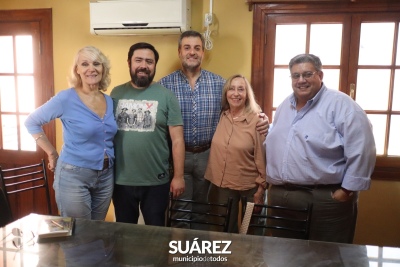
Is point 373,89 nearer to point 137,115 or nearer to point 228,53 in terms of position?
point 228,53

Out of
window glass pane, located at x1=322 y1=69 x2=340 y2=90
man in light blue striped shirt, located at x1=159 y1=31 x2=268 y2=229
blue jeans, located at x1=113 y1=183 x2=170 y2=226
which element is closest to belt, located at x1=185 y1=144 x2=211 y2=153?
man in light blue striped shirt, located at x1=159 y1=31 x2=268 y2=229

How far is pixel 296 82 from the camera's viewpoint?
2014mm

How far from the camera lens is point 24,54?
321 centimetres

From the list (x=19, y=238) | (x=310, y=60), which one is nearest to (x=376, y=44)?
(x=310, y=60)

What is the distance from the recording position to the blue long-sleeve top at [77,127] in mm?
2020

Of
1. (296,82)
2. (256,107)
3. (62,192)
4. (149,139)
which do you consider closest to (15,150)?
(62,192)

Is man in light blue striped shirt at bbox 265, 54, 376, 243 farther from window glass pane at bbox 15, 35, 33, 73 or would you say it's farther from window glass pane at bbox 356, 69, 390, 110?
window glass pane at bbox 15, 35, 33, 73

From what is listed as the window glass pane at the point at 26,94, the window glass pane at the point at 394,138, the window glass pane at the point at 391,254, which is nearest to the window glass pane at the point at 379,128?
the window glass pane at the point at 394,138

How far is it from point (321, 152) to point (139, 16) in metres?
1.71

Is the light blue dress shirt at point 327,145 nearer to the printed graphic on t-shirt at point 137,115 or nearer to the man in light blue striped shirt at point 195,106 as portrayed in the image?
the man in light blue striped shirt at point 195,106

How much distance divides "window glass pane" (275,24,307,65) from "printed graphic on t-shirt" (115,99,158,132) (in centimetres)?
121

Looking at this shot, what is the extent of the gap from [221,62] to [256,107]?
2.15 feet

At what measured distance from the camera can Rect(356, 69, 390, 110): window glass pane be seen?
2.74 meters

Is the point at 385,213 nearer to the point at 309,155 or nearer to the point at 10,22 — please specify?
the point at 309,155
